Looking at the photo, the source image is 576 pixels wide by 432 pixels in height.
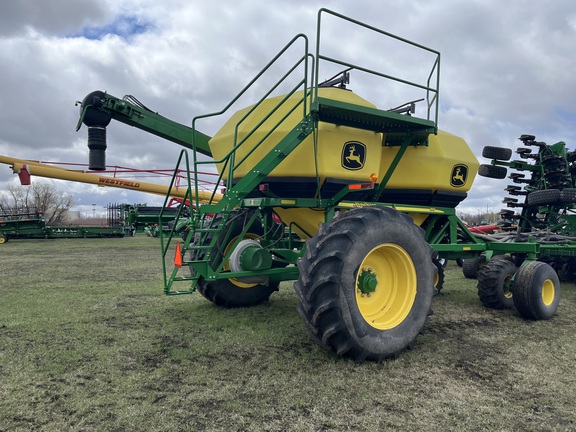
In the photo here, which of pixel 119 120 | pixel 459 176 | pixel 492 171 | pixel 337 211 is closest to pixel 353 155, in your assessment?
pixel 337 211

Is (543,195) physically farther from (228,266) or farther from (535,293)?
(228,266)

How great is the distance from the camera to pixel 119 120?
24.7 ft

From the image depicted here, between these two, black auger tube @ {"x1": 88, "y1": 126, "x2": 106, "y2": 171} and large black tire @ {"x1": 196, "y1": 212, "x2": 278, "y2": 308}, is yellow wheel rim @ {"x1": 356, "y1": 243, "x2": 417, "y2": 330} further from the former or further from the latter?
black auger tube @ {"x1": 88, "y1": 126, "x2": 106, "y2": 171}

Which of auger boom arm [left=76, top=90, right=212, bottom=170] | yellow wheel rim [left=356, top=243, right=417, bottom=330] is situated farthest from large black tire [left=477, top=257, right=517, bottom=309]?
auger boom arm [left=76, top=90, right=212, bottom=170]

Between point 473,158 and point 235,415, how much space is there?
5340mm

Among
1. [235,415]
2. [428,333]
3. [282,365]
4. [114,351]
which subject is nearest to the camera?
[235,415]

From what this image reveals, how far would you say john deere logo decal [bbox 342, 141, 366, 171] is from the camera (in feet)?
17.0

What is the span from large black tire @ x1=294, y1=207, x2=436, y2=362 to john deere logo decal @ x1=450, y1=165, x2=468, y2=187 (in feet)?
6.83

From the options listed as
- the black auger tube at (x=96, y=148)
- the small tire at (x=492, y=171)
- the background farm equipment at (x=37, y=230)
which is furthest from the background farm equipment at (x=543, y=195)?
the background farm equipment at (x=37, y=230)

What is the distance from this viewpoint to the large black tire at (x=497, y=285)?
6609 millimetres

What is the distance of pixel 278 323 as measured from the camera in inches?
216

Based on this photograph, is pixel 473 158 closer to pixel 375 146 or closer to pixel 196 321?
pixel 375 146

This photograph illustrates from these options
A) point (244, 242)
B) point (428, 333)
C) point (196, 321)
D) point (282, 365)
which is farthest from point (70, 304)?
point (428, 333)

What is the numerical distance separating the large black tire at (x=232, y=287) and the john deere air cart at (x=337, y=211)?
0.6 inches
